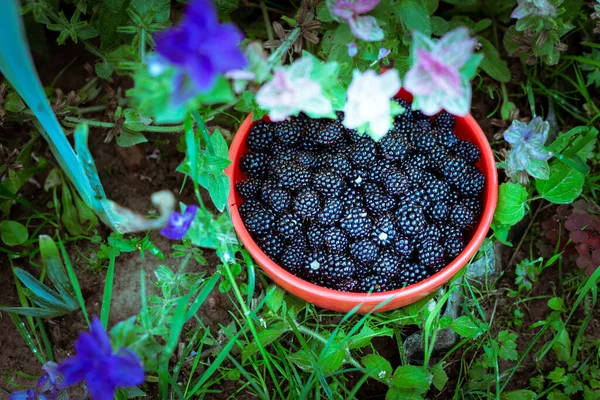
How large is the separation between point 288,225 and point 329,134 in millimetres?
258

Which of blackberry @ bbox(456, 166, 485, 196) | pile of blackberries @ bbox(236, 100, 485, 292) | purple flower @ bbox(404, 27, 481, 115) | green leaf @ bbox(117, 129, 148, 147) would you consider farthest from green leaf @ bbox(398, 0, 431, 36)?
green leaf @ bbox(117, 129, 148, 147)

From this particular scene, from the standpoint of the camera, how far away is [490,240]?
1.61 metres

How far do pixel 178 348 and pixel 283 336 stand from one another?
0.98 ft

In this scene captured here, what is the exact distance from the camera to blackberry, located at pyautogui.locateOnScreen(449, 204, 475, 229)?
57.8 inches

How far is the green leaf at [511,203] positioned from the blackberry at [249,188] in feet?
2.07

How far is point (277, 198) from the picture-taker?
1.46m

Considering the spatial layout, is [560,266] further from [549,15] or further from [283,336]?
[283,336]

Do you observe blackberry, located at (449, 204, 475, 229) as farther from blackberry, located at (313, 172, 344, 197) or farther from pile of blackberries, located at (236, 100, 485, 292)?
blackberry, located at (313, 172, 344, 197)

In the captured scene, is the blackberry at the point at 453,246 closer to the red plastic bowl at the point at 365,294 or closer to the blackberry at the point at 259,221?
the red plastic bowl at the point at 365,294

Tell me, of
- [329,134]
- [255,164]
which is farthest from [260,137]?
[329,134]

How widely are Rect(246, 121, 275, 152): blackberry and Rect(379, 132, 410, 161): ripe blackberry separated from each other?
294mm

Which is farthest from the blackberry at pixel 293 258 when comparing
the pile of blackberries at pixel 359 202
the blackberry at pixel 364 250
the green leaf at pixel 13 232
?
the green leaf at pixel 13 232

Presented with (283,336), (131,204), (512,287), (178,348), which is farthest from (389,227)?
(131,204)

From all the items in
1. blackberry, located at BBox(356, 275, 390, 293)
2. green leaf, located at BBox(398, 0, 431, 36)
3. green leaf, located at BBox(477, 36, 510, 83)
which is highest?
green leaf, located at BBox(398, 0, 431, 36)
